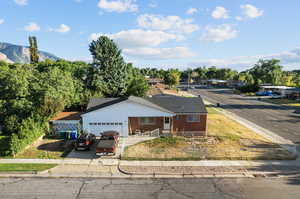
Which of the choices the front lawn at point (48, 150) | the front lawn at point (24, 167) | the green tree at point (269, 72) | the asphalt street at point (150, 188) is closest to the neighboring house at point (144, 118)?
the front lawn at point (48, 150)

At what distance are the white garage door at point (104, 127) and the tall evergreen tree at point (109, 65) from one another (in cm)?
1964

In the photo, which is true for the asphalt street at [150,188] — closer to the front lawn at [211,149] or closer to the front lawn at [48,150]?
the front lawn at [211,149]

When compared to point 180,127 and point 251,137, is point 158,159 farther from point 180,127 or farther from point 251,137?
point 251,137

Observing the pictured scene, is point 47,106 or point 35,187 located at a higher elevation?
point 47,106

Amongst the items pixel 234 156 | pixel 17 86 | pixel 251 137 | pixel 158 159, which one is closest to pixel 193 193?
pixel 158 159

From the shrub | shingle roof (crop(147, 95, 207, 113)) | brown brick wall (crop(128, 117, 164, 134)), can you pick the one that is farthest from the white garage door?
the shrub

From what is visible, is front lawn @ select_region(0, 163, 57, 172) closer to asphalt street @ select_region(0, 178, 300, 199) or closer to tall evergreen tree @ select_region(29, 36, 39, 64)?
asphalt street @ select_region(0, 178, 300, 199)

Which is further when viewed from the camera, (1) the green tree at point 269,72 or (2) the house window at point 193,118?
(1) the green tree at point 269,72

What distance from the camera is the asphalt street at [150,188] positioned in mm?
10828

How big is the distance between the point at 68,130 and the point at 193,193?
55.4 ft

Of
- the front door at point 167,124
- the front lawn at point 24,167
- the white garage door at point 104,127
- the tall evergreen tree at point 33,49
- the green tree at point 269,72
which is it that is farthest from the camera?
the green tree at point 269,72

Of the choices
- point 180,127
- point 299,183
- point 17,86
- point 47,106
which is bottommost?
point 299,183

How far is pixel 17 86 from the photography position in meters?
25.3

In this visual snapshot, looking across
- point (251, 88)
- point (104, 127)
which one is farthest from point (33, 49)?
point (251, 88)
